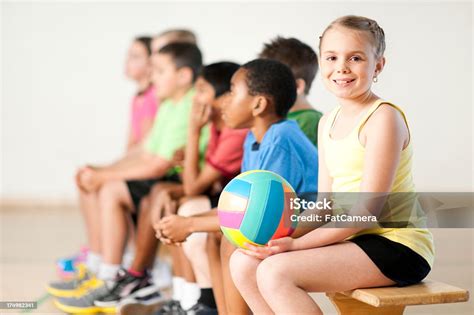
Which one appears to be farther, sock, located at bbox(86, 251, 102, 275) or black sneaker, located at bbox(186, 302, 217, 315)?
sock, located at bbox(86, 251, 102, 275)

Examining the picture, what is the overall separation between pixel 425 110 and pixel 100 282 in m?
1.80

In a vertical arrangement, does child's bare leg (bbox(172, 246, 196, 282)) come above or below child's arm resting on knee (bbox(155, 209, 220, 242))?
below

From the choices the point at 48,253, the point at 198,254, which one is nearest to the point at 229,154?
the point at 198,254

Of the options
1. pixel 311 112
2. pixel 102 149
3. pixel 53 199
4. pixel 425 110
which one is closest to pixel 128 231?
pixel 311 112

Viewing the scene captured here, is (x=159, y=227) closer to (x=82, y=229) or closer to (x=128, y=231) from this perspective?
(x=128, y=231)

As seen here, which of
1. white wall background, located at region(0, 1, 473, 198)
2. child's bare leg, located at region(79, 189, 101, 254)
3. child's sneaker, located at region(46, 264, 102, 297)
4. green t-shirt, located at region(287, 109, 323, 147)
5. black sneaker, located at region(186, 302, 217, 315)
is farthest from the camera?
white wall background, located at region(0, 1, 473, 198)

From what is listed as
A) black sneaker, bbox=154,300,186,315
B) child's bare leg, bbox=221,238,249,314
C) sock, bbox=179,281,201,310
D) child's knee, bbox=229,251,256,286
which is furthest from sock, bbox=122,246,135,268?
child's knee, bbox=229,251,256,286

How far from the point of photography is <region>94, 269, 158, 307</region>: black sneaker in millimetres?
3302

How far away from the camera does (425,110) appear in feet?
7.65

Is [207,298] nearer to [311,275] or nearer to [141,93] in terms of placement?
[311,275]

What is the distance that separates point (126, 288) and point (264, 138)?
132 centimetres

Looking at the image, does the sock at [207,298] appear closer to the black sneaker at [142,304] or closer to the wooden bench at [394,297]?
the black sneaker at [142,304]

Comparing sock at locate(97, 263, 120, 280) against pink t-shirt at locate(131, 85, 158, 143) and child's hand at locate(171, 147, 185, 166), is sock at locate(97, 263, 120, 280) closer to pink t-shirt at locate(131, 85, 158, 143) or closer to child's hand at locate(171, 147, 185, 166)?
child's hand at locate(171, 147, 185, 166)

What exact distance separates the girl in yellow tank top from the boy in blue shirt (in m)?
0.22
